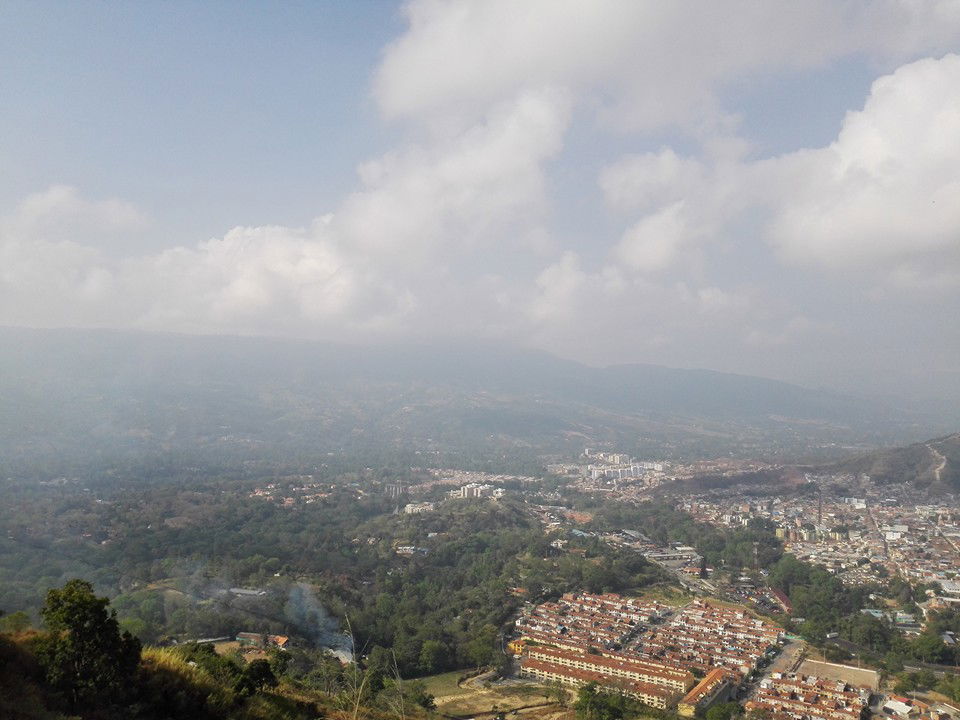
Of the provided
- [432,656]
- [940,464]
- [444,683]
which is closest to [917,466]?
[940,464]

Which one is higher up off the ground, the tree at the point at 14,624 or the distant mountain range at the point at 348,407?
the tree at the point at 14,624

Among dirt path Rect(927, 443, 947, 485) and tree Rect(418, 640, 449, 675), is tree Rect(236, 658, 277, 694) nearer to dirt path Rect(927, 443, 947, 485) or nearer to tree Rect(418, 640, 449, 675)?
tree Rect(418, 640, 449, 675)

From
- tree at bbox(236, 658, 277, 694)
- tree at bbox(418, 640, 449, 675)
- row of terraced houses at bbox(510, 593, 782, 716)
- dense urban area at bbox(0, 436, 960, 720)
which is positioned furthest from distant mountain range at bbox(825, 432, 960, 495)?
tree at bbox(236, 658, 277, 694)

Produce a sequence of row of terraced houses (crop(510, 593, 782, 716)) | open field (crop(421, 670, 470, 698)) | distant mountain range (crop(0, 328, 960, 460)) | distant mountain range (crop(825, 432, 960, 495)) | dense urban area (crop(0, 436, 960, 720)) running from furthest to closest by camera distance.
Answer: distant mountain range (crop(0, 328, 960, 460)), distant mountain range (crop(825, 432, 960, 495)), row of terraced houses (crop(510, 593, 782, 716)), open field (crop(421, 670, 470, 698)), dense urban area (crop(0, 436, 960, 720))

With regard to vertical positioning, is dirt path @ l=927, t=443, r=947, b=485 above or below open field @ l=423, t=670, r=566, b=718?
above

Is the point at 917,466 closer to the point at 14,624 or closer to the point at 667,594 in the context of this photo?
the point at 667,594

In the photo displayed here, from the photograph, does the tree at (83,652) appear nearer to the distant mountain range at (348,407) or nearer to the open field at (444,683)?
the open field at (444,683)

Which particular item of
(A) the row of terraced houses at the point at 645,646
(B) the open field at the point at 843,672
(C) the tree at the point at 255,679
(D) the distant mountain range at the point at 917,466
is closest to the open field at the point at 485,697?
(A) the row of terraced houses at the point at 645,646
